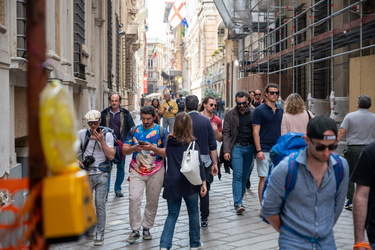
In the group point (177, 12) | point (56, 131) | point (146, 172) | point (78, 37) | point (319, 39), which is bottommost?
point (146, 172)

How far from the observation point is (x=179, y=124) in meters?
5.74

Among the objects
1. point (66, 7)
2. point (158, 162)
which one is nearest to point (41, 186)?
point (158, 162)

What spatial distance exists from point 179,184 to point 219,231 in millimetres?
1406

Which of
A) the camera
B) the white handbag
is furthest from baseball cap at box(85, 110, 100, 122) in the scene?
the white handbag

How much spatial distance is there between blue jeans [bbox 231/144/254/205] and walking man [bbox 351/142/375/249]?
4427 mm

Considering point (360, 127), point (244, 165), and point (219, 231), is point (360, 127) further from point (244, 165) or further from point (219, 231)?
point (219, 231)

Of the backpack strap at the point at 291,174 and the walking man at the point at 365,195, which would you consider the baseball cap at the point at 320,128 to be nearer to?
the backpack strap at the point at 291,174

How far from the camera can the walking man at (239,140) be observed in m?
7.93

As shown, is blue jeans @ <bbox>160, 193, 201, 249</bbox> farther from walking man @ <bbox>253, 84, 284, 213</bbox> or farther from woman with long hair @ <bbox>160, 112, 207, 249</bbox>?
walking man @ <bbox>253, 84, 284, 213</bbox>

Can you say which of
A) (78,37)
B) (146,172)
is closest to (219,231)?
(146,172)

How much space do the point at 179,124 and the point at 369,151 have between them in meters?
2.62

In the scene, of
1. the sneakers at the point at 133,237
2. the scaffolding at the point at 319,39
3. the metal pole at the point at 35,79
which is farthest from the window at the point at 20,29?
the scaffolding at the point at 319,39

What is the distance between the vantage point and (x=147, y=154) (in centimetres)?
642

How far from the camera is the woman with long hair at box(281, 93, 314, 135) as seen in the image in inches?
290
